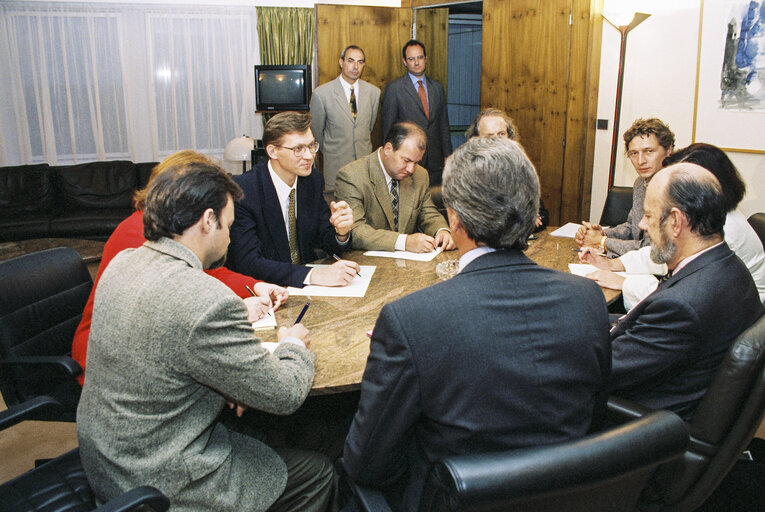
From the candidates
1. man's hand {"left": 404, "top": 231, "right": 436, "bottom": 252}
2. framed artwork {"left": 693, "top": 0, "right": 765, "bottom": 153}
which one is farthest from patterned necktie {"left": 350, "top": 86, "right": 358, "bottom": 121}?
man's hand {"left": 404, "top": 231, "right": 436, "bottom": 252}

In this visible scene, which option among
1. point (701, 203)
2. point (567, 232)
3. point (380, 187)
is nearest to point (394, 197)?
point (380, 187)

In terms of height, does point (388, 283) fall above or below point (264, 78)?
below

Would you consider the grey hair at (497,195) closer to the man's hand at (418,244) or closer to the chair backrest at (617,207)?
the man's hand at (418,244)

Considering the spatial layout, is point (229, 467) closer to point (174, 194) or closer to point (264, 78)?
point (174, 194)

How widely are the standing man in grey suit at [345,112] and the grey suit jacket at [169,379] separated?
4.24 meters

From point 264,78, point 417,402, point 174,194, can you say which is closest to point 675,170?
point 417,402

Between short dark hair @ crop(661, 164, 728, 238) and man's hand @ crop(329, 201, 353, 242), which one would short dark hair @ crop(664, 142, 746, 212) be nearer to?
short dark hair @ crop(661, 164, 728, 238)

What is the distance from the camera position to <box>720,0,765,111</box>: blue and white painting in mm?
3811

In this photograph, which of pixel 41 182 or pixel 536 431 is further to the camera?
pixel 41 182

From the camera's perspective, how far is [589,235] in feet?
9.86

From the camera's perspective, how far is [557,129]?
5.25 meters

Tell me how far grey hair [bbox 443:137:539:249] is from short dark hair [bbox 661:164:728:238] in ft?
2.26

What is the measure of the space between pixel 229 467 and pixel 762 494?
179cm

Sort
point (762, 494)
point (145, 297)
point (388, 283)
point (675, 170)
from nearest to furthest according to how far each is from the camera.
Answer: point (145, 297), point (675, 170), point (762, 494), point (388, 283)
